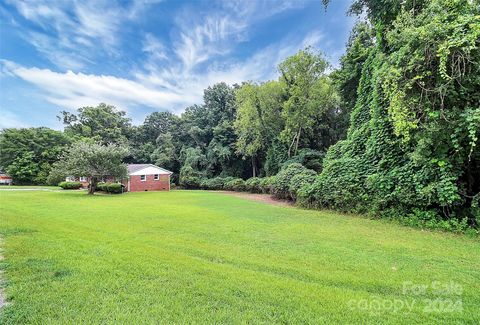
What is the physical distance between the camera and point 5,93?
476cm

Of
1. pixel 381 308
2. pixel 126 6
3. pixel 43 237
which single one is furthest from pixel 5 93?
pixel 381 308

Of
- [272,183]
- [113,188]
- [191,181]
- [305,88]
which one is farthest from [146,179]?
[305,88]

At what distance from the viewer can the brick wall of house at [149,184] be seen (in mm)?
26536

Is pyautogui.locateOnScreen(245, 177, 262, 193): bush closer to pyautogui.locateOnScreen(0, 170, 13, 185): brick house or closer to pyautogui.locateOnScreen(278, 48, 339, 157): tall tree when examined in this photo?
pyautogui.locateOnScreen(278, 48, 339, 157): tall tree

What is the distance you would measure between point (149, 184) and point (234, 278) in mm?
26684

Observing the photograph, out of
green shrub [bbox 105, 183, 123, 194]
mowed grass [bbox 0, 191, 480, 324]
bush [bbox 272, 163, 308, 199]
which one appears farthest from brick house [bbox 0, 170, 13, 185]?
mowed grass [bbox 0, 191, 480, 324]

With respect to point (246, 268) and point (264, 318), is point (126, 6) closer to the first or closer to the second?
point (246, 268)

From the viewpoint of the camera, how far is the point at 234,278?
314cm

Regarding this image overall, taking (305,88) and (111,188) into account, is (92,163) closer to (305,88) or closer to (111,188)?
(111,188)

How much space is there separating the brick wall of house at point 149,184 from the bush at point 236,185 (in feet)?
26.8

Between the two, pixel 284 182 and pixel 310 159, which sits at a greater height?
pixel 310 159

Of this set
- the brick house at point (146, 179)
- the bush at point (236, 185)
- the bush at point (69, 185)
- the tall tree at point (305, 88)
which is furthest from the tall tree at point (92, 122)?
the tall tree at point (305, 88)

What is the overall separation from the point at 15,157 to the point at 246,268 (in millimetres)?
40475

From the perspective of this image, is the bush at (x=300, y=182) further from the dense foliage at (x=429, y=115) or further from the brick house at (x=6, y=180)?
the brick house at (x=6, y=180)
